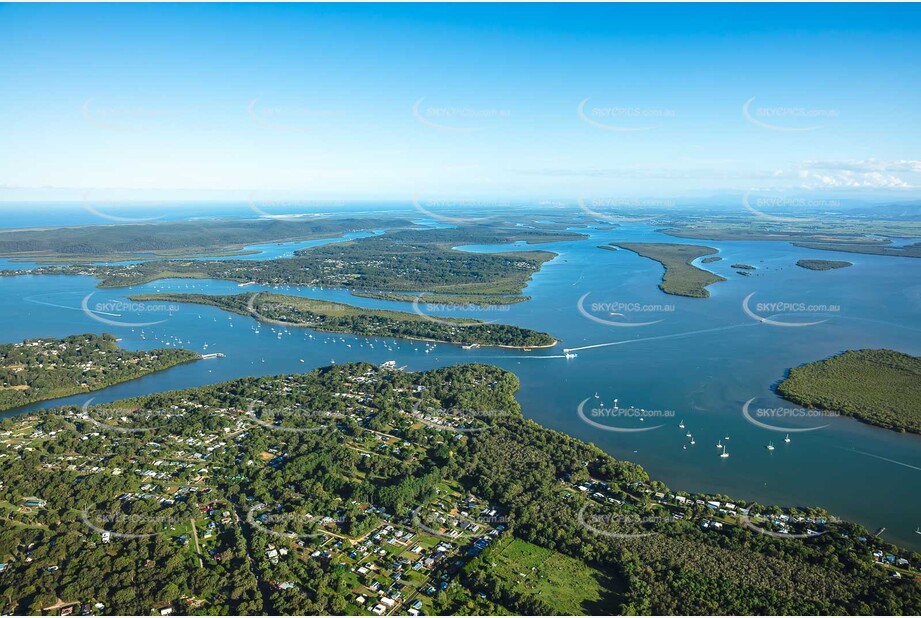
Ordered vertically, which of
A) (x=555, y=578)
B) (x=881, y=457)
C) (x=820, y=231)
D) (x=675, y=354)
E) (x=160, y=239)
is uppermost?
(x=820, y=231)

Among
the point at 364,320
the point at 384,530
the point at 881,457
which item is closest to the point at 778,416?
the point at 881,457

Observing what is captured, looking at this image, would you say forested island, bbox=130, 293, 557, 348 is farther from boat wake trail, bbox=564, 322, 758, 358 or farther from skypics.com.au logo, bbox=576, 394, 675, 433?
skypics.com.au logo, bbox=576, 394, 675, 433

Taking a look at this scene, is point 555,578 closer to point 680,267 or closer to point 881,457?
point 881,457

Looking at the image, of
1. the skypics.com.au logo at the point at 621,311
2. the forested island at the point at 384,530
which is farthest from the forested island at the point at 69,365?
the skypics.com.au logo at the point at 621,311

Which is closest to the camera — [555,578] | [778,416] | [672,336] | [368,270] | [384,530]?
[555,578]

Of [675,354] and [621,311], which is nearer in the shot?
[675,354]

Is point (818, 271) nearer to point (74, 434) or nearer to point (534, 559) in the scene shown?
point (534, 559)
